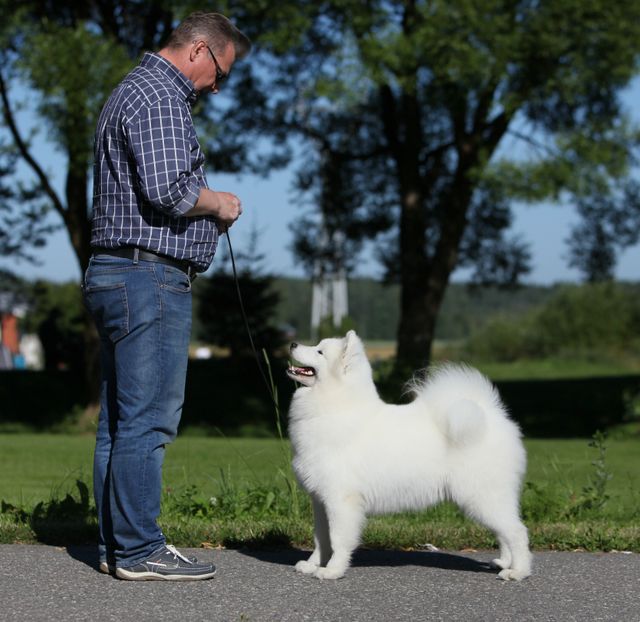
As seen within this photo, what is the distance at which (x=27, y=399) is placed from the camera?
77.4 feet

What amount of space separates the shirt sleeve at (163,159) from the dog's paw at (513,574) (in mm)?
2440

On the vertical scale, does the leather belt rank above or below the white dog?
above

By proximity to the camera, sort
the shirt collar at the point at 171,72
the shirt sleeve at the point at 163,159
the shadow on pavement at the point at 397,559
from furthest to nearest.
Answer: the shadow on pavement at the point at 397,559, the shirt collar at the point at 171,72, the shirt sleeve at the point at 163,159

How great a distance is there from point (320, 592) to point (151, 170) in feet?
7.04

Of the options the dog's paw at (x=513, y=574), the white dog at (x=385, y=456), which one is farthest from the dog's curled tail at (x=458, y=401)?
the dog's paw at (x=513, y=574)

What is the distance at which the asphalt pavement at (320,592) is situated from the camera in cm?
440

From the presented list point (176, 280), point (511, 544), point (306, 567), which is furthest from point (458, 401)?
point (176, 280)

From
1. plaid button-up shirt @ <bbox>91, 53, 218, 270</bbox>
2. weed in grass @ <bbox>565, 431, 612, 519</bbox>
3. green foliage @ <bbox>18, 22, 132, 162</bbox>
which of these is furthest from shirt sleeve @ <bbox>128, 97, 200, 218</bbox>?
green foliage @ <bbox>18, 22, 132, 162</bbox>

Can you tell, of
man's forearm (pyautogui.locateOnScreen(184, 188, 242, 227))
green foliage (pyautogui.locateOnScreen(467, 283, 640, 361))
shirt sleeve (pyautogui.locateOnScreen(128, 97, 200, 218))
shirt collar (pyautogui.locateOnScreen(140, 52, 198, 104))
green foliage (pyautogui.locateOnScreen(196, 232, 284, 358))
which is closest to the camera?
→ shirt sleeve (pyautogui.locateOnScreen(128, 97, 200, 218))

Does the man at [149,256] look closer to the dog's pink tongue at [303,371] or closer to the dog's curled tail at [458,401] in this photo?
the dog's pink tongue at [303,371]

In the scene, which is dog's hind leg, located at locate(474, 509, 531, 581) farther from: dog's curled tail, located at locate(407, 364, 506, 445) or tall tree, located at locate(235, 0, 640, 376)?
tall tree, located at locate(235, 0, 640, 376)

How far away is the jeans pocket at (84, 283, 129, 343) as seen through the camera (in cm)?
493

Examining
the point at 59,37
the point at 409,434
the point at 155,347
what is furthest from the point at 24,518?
the point at 59,37

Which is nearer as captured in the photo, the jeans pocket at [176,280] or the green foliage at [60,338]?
the jeans pocket at [176,280]
